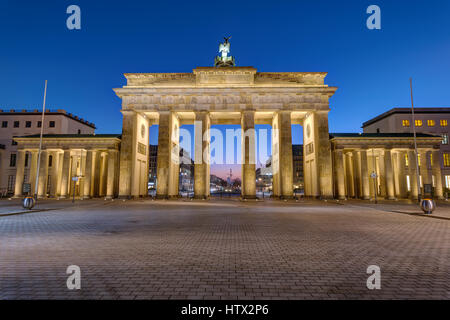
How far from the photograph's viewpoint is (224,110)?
36531 millimetres

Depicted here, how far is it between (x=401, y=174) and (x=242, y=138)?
27573 mm

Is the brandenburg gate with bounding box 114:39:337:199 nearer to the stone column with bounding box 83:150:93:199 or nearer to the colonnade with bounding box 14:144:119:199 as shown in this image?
the colonnade with bounding box 14:144:119:199

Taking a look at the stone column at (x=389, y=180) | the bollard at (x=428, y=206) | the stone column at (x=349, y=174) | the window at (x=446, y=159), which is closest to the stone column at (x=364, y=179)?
the stone column at (x=389, y=180)

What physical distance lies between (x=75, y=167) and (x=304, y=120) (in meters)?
43.4

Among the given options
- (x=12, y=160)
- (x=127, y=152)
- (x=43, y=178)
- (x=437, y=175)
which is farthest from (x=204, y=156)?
(x=12, y=160)

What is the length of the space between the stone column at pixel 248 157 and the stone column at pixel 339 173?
12.9 metres

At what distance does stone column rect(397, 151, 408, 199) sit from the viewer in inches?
1555

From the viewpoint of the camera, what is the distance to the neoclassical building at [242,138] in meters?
35.7

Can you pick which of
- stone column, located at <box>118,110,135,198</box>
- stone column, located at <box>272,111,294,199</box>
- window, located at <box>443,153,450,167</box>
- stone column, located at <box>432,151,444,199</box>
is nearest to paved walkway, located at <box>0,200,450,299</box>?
stone column, located at <box>272,111,294,199</box>

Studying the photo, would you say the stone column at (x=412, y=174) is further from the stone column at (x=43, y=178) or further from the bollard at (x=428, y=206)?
the stone column at (x=43, y=178)

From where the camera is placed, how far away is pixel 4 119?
5703 centimetres

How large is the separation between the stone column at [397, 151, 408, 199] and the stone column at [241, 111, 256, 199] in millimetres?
25016
